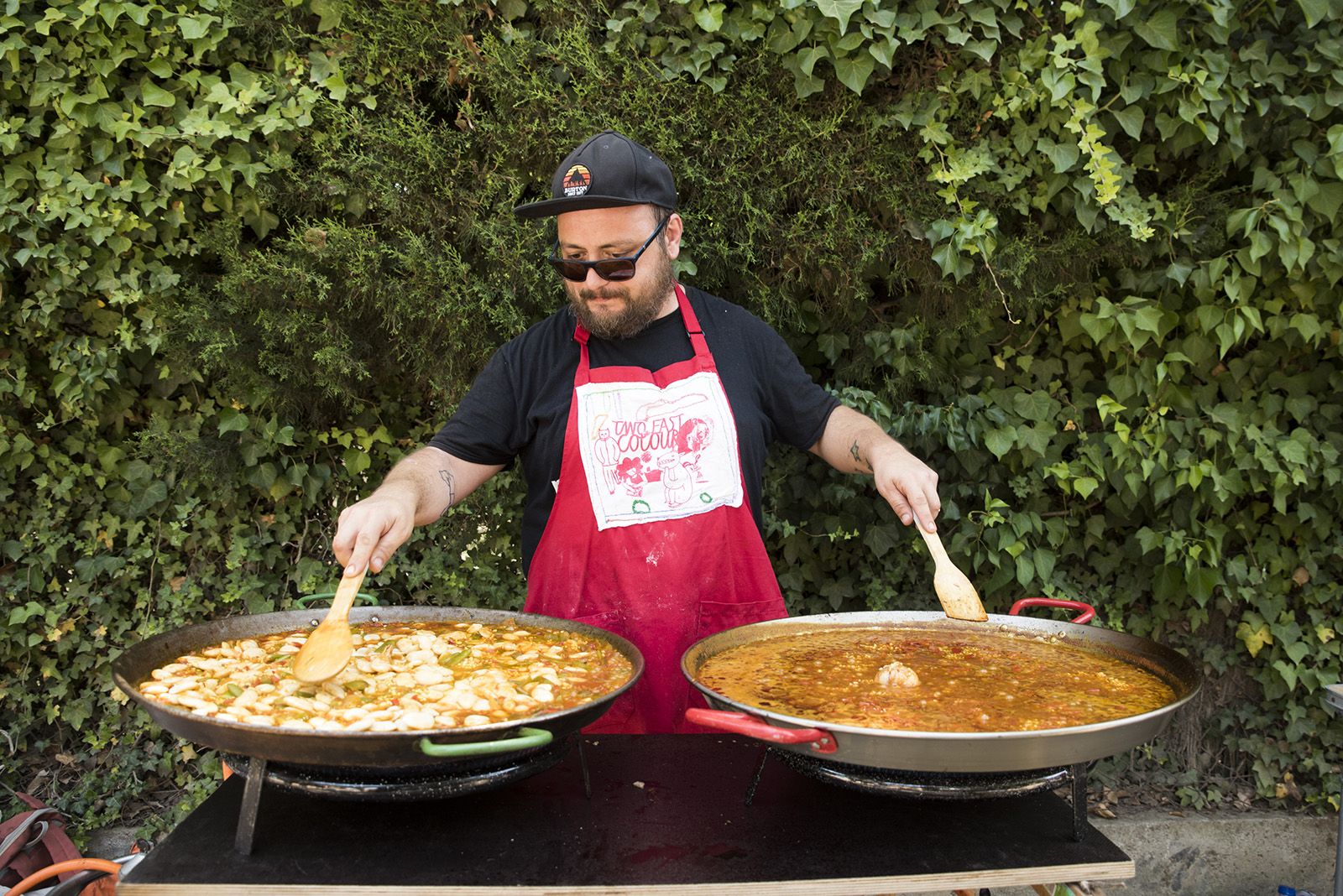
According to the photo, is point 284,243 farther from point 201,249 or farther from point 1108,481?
point 1108,481

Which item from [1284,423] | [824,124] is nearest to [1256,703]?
[1284,423]

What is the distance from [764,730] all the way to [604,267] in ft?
4.73

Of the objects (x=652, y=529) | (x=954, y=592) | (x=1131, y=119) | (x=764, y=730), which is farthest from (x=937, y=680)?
(x=1131, y=119)

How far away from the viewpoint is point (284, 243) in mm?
3623

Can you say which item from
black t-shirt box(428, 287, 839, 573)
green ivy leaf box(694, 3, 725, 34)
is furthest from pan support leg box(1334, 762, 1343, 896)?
green ivy leaf box(694, 3, 725, 34)

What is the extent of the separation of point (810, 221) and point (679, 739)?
6.52ft

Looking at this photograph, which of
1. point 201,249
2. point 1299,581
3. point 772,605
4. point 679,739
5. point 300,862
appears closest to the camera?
point 300,862

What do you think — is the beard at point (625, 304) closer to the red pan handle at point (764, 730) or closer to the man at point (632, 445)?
the man at point (632, 445)

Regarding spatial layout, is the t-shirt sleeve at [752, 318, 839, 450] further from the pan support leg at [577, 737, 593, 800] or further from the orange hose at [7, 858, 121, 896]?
the orange hose at [7, 858, 121, 896]

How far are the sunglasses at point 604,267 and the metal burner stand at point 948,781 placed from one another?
4.48 ft

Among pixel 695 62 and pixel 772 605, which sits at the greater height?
pixel 695 62

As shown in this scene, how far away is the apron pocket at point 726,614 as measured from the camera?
287 centimetres

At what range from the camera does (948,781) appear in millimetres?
1826

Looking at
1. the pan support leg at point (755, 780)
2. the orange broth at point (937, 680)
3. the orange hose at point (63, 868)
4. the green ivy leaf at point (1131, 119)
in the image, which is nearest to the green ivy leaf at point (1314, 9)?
the green ivy leaf at point (1131, 119)
